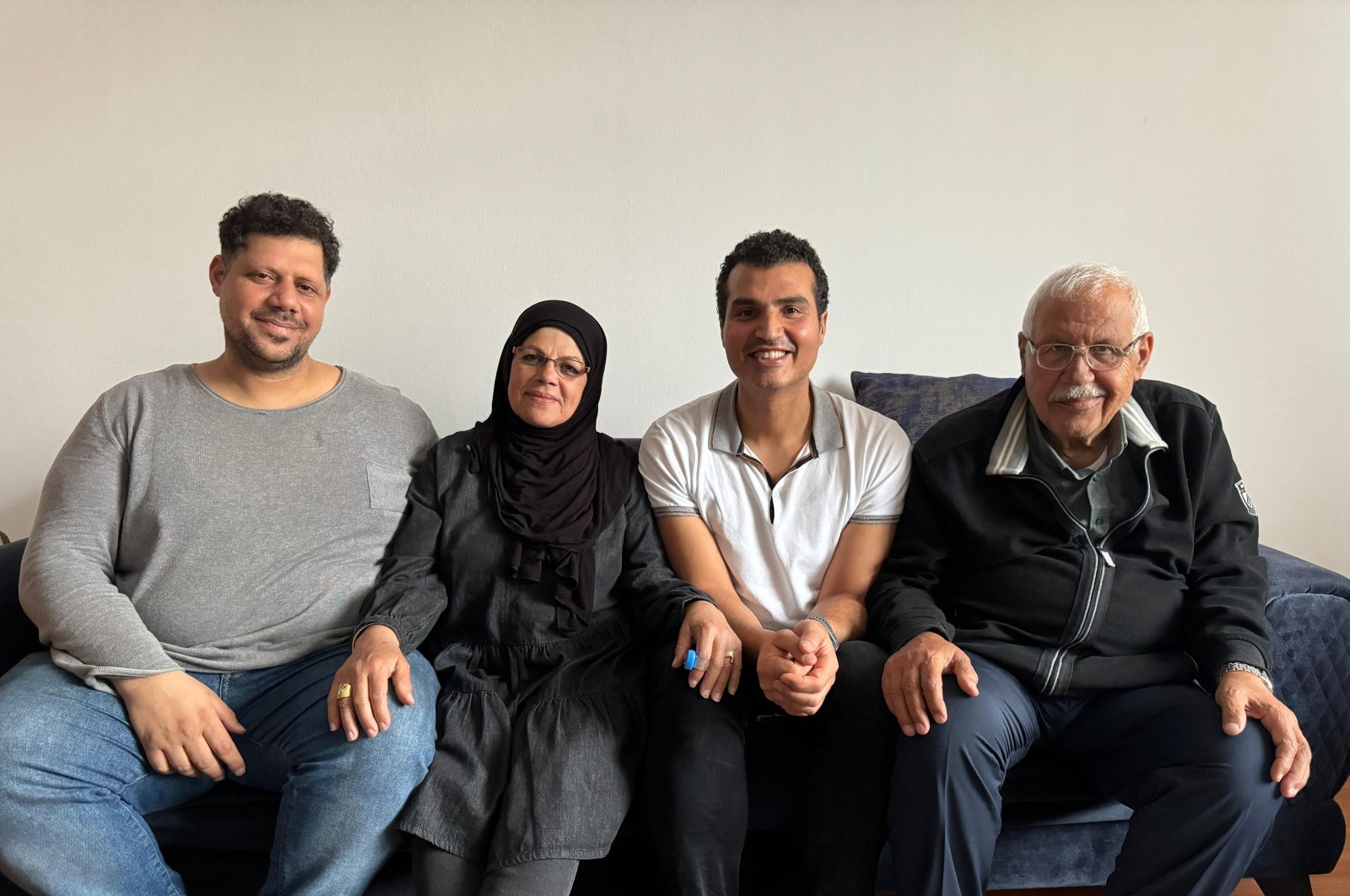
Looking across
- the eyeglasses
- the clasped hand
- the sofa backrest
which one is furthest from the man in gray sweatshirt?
the clasped hand

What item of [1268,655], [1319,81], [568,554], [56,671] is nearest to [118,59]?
[56,671]

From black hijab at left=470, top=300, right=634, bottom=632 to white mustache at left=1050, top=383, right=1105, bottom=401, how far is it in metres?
0.85

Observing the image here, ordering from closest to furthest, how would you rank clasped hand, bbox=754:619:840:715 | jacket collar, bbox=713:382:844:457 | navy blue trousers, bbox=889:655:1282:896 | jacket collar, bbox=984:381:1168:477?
1. navy blue trousers, bbox=889:655:1282:896
2. clasped hand, bbox=754:619:840:715
3. jacket collar, bbox=984:381:1168:477
4. jacket collar, bbox=713:382:844:457

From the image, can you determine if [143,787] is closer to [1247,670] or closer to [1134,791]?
[1134,791]

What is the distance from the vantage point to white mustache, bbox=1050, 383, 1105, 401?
4.85 feet

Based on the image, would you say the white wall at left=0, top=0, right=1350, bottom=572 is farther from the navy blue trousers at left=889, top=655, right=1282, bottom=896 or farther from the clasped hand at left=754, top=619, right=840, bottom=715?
the navy blue trousers at left=889, top=655, right=1282, bottom=896

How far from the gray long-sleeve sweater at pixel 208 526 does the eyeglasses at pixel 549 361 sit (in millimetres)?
368

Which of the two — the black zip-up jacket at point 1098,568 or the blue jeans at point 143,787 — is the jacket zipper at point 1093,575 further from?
the blue jeans at point 143,787

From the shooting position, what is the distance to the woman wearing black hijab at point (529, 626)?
1370mm

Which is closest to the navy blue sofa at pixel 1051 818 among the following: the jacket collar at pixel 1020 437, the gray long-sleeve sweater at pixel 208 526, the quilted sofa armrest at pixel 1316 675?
the quilted sofa armrest at pixel 1316 675

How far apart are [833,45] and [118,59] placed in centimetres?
183

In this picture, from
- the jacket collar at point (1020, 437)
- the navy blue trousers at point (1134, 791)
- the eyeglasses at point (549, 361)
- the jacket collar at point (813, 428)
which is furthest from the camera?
the jacket collar at point (813, 428)

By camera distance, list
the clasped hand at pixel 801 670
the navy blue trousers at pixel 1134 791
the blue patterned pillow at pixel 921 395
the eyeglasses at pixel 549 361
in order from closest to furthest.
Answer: the navy blue trousers at pixel 1134 791
the clasped hand at pixel 801 670
the eyeglasses at pixel 549 361
the blue patterned pillow at pixel 921 395

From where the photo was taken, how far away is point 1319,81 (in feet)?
7.57
